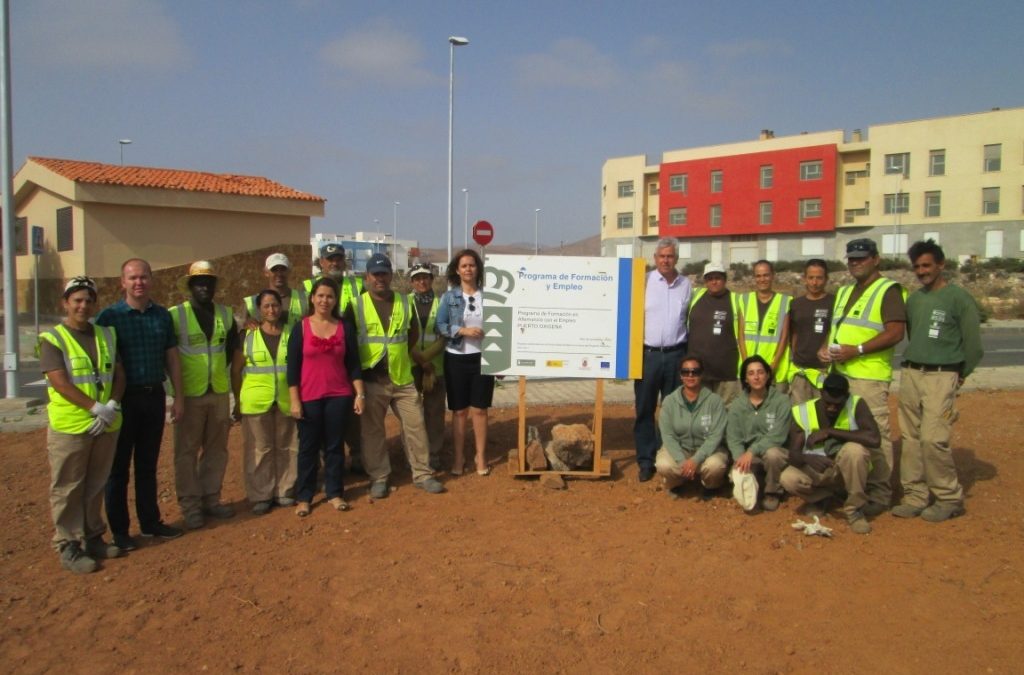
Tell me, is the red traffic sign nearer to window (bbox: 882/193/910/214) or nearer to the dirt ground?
the dirt ground

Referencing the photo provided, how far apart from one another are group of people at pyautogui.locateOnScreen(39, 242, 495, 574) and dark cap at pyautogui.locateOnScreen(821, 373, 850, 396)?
283 cm

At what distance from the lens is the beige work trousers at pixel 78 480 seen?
4.56 m

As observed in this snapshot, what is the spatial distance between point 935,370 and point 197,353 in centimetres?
547

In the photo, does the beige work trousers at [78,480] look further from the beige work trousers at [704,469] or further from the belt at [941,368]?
the belt at [941,368]

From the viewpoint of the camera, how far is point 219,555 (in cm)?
492

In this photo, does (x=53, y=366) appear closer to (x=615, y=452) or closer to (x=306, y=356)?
(x=306, y=356)

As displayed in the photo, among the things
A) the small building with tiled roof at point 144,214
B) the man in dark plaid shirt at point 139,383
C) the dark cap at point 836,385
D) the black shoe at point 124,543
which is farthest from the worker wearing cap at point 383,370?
the small building with tiled roof at point 144,214

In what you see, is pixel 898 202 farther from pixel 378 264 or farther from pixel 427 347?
pixel 378 264

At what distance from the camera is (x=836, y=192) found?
52.7 meters

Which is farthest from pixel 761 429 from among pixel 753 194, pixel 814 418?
pixel 753 194

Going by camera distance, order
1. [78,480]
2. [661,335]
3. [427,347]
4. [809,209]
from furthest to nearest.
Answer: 1. [809,209]
2. [427,347]
3. [661,335]
4. [78,480]

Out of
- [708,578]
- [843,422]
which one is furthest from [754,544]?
[843,422]

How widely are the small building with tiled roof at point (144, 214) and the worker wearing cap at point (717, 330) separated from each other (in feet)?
65.1

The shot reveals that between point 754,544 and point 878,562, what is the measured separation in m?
0.76
